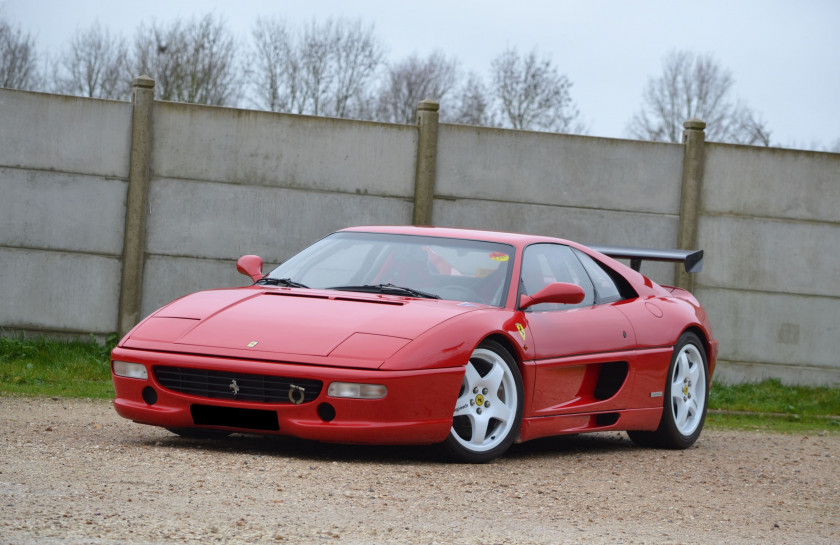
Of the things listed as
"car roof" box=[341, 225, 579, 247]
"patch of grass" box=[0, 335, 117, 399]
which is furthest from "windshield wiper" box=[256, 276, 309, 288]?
"patch of grass" box=[0, 335, 117, 399]

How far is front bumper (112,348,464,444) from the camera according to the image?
237 inches

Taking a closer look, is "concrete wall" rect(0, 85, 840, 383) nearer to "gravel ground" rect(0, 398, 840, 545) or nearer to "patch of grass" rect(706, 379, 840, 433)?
"patch of grass" rect(706, 379, 840, 433)

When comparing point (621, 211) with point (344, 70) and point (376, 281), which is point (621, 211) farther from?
point (344, 70)

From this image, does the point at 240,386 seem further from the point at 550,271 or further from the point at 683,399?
the point at 683,399

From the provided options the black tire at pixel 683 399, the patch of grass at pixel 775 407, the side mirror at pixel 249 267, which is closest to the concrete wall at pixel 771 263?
the patch of grass at pixel 775 407

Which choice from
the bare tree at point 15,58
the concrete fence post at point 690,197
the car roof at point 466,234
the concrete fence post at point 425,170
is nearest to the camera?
the car roof at point 466,234

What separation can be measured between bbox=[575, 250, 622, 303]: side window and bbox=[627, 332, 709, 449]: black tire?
0.56m

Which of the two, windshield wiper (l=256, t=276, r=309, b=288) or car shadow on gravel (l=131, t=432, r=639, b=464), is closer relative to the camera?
car shadow on gravel (l=131, t=432, r=639, b=464)

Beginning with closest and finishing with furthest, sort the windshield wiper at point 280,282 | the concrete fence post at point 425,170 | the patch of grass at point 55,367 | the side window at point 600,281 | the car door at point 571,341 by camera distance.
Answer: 1. the car door at point 571,341
2. the windshield wiper at point 280,282
3. the side window at point 600,281
4. the patch of grass at point 55,367
5. the concrete fence post at point 425,170

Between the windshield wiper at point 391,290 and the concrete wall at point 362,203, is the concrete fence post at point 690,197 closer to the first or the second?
the concrete wall at point 362,203

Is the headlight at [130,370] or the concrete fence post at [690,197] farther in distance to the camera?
the concrete fence post at [690,197]

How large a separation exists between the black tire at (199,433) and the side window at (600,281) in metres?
2.51

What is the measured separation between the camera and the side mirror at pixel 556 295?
6977 mm

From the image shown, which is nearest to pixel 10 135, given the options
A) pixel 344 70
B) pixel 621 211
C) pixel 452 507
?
pixel 621 211
